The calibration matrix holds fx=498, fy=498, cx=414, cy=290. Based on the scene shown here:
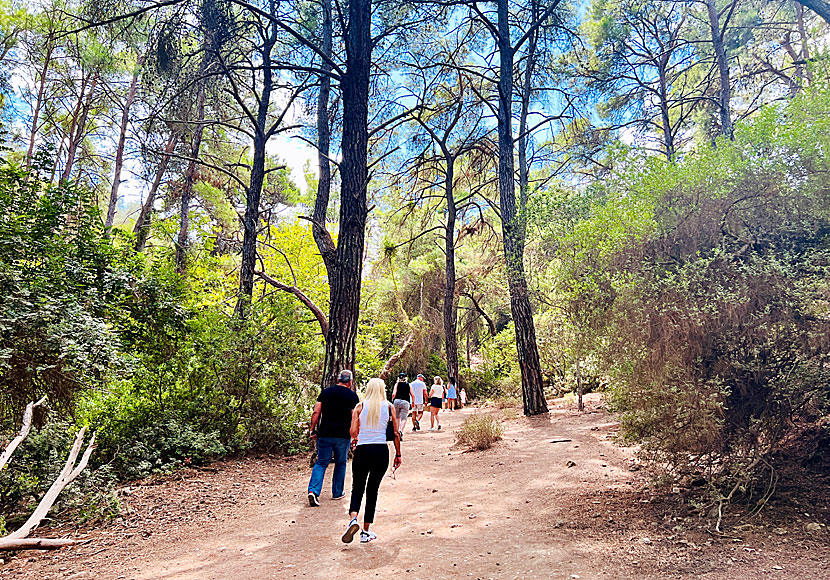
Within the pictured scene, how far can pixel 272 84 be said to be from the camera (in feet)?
42.7

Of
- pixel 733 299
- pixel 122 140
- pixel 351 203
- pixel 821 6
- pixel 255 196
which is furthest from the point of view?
pixel 122 140

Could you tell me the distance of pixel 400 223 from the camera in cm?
2205

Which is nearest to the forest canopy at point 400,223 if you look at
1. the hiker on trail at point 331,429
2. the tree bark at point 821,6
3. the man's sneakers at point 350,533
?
the tree bark at point 821,6

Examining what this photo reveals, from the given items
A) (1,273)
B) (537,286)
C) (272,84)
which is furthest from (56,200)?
(537,286)

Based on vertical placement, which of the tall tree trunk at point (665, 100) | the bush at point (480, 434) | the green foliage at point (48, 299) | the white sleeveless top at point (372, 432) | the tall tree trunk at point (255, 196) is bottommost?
the bush at point (480, 434)

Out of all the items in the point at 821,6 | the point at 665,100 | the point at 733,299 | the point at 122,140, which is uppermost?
the point at 122,140

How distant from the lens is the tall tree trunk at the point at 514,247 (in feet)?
44.7

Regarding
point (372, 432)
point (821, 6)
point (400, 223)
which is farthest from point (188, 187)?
point (821, 6)

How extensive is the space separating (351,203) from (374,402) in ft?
16.6

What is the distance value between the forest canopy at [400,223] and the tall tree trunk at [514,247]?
80 mm

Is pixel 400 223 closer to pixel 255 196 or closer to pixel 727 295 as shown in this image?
pixel 255 196

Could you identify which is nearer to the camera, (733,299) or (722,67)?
(733,299)

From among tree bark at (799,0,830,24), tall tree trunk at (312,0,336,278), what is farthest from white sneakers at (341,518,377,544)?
tree bark at (799,0,830,24)

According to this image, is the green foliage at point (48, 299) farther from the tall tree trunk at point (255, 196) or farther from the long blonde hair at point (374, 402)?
the tall tree trunk at point (255, 196)
